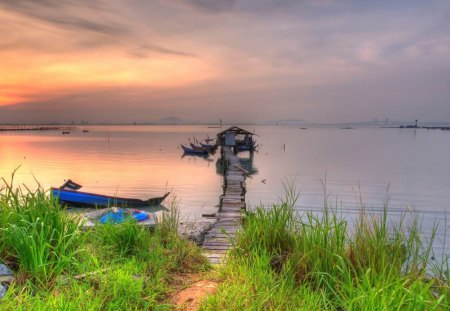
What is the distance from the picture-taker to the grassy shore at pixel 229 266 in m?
3.12

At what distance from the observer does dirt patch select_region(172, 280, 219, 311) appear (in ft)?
11.6

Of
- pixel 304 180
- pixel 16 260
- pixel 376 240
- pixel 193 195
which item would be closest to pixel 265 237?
pixel 376 240

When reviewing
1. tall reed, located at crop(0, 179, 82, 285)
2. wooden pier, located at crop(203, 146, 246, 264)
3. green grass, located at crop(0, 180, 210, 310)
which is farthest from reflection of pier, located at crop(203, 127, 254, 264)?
tall reed, located at crop(0, 179, 82, 285)

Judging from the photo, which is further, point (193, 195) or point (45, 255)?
point (193, 195)

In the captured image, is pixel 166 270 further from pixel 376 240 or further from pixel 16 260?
pixel 376 240

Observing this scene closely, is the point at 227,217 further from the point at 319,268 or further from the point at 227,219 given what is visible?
the point at 319,268

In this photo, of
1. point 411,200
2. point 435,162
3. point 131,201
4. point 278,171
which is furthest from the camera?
→ point 435,162

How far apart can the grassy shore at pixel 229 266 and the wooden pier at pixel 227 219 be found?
33.0 inches

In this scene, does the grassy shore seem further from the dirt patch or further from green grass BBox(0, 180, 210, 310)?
the dirt patch

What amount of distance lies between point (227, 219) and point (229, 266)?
7328 mm

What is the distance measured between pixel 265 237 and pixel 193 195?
18289 millimetres

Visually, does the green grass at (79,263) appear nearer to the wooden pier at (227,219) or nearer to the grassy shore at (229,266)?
the grassy shore at (229,266)

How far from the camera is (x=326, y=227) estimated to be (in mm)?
4246

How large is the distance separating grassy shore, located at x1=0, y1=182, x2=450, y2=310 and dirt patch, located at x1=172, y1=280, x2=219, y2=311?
0.13m
